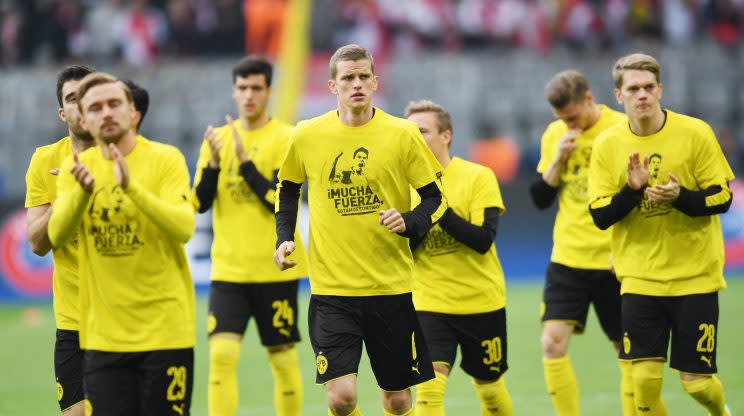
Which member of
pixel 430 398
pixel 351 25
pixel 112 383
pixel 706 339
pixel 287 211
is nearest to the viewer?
pixel 112 383

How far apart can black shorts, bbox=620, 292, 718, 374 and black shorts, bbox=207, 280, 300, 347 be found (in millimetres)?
2423

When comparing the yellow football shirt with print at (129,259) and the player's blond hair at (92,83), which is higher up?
the player's blond hair at (92,83)

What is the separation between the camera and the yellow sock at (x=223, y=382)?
302 inches

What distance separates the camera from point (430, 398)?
6.73 metres

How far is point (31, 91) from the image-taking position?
655 inches

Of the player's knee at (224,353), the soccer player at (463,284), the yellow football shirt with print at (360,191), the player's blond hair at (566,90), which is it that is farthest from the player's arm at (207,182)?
the player's blond hair at (566,90)

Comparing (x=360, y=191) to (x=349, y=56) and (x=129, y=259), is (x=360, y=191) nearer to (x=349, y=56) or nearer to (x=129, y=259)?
(x=349, y=56)

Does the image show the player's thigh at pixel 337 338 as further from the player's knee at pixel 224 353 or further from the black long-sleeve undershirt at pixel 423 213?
the player's knee at pixel 224 353

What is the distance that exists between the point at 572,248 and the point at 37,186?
12.2ft

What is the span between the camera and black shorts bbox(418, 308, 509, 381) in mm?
7051

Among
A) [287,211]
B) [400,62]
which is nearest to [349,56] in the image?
[287,211]

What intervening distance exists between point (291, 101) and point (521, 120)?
3.42 m

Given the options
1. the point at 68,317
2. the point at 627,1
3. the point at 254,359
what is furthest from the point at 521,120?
the point at 68,317

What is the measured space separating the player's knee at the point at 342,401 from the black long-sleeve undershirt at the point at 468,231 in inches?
43.4
